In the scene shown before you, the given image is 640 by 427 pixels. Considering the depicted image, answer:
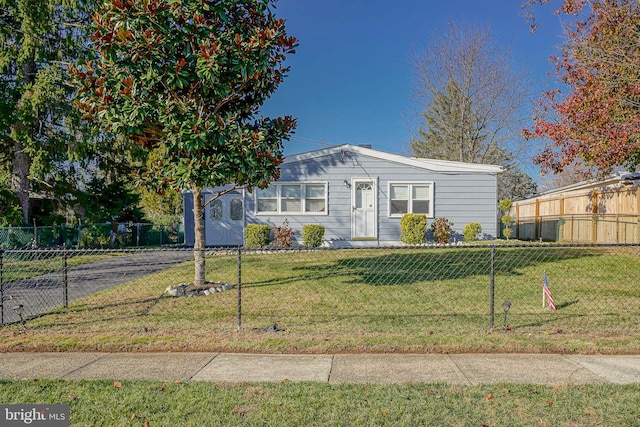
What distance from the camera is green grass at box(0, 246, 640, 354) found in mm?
4832

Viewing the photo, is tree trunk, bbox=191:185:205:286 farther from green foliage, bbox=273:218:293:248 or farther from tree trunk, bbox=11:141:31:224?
tree trunk, bbox=11:141:31:224

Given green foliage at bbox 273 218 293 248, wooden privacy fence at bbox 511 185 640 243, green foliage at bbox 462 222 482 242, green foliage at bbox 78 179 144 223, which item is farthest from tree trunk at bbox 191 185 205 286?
wooden privacy fence at bbox 511 185 640 243

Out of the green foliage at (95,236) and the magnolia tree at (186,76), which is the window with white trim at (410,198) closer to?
the magnolia tree at (186,76)

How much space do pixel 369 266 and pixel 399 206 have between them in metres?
5.18

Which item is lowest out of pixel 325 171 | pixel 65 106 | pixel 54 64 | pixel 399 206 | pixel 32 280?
pixel 32 280

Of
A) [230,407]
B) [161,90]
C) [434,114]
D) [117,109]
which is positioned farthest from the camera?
[434,114]

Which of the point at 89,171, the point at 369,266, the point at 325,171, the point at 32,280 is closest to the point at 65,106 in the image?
the point at 89,171

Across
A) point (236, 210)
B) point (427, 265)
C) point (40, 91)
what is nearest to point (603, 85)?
point (427, 265)

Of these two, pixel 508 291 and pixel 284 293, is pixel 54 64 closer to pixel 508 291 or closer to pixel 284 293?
pixel 284 293

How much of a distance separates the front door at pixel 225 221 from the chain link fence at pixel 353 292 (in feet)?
13.3

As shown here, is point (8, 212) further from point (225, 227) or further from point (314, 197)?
point (314, 197)

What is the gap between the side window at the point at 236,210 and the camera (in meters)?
16.1

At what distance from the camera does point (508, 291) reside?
24.9ft

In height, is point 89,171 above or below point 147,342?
above
